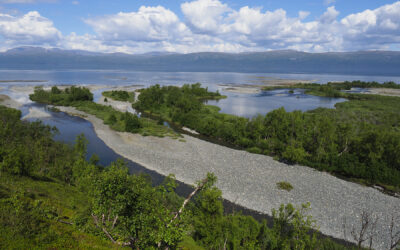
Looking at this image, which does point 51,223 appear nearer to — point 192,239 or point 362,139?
point 192,239

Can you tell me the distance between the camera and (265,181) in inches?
1515

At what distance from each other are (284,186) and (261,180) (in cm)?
370

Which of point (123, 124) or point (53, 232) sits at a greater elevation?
point (53, 232)

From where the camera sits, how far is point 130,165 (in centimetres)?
4450

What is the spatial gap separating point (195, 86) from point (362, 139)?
9991 centimetres

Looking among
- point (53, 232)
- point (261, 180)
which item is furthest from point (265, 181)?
point (53, 232)

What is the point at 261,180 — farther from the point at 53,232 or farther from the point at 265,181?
the point at 53,232

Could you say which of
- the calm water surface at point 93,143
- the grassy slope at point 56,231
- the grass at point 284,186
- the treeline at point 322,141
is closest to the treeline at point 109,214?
the grassy slope at point 56,231

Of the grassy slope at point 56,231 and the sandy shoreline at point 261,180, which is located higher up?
the grassy slope at point 56,231

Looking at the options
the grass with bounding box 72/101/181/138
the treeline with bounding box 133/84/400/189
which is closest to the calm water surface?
the grass with bounding box 72/101/181/138

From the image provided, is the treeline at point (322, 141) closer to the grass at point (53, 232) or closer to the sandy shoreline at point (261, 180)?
the sandy shoreline at point (261, 180)

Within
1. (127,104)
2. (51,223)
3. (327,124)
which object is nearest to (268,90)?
(127,104)

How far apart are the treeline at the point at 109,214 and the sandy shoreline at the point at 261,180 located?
→ 899 centimetres

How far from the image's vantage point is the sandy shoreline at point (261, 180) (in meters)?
30.8
